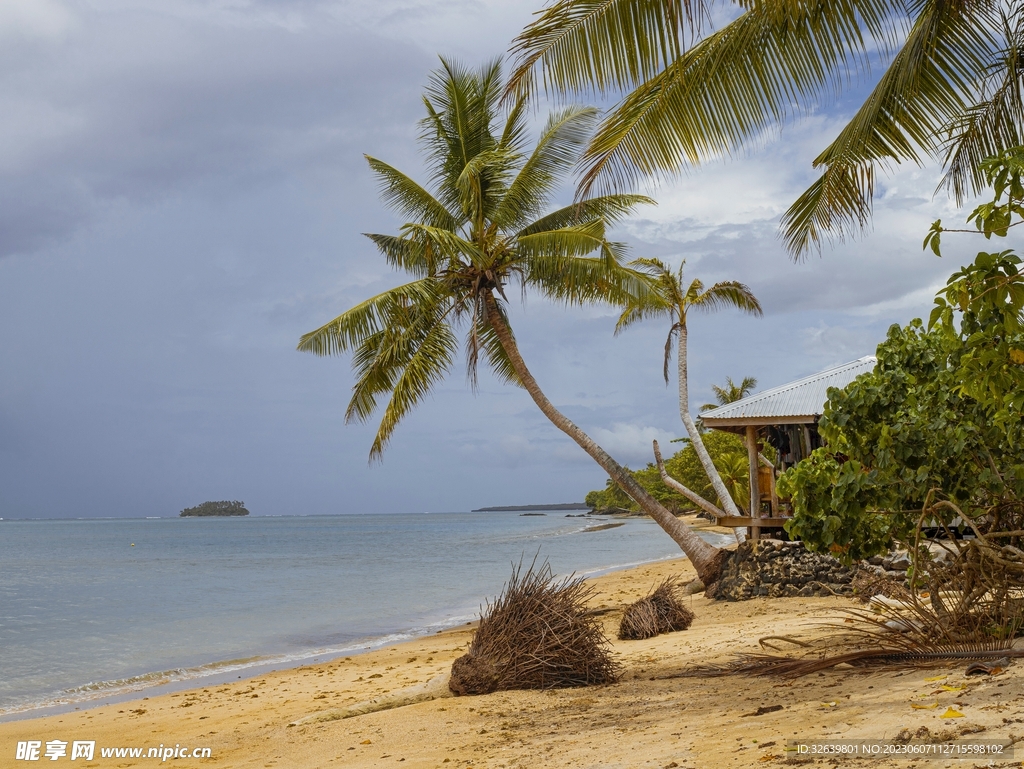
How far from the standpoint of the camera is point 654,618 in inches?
390

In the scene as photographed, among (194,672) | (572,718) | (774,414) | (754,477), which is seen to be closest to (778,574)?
(754,477)

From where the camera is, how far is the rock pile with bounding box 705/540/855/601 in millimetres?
12508

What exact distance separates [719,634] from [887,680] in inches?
175

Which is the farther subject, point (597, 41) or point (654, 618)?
point (654, 618)

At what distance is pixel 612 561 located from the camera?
30.0m

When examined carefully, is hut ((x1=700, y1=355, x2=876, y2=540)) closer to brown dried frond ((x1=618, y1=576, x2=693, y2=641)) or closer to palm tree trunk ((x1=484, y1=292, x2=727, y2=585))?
palm tree trunk ((x1=484, y1=292, x2=727, y2=585))

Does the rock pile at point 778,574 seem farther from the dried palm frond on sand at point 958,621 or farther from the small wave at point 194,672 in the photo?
the dried palm frond on sand at point 958,621

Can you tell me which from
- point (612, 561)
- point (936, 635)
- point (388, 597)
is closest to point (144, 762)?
point (936, 635)

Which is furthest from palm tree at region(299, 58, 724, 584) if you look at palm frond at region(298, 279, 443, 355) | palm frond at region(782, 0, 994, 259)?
palm frond at region(782, 0, 994, 259)

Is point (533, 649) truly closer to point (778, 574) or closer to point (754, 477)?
point (778, 574)

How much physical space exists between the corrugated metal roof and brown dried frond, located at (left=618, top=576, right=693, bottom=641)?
4.00m

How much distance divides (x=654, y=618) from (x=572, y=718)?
15.8ft

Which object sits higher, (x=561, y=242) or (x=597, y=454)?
(x=561, y=242)

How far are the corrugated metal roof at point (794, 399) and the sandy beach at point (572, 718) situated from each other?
404 centimetres
